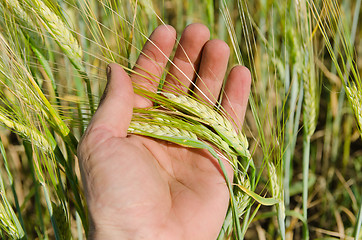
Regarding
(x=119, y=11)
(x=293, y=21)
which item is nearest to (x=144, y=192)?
(x=119, y=11)

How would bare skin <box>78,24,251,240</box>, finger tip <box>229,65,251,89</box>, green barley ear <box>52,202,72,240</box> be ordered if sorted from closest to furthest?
bare skin <box>78,24,251,240</box>
green barley ear <box>52,202,72,240</box>
finger tip <box>229,65,251,89</box>

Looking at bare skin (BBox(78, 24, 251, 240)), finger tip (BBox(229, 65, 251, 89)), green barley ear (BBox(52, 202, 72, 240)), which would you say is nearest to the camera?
bare skin (BBox(78, 24, 251, 240))

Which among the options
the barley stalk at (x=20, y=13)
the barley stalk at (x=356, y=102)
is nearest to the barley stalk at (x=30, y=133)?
the barley stalk at (x=20, y=13)

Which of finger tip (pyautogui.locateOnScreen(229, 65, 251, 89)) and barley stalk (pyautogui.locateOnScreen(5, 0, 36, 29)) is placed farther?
finger tip (pyautogui.locateOnScreen(229, 65, 251, 89))

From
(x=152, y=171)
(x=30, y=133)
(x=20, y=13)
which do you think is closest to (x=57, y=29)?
(x=20, y=13)

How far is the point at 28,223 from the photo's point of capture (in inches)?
53.5

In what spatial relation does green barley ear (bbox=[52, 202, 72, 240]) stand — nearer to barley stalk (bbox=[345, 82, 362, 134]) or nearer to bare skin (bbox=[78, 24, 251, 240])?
bare skin (bbox=[78, 24, 251, 240])

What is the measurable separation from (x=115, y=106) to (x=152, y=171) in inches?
6.7

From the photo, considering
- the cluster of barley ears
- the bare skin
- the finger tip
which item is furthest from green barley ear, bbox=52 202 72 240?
the finger tip

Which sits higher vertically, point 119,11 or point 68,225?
point 119,11

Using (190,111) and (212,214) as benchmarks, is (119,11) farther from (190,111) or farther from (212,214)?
(212,214)

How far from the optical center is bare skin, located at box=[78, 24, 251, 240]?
75cm

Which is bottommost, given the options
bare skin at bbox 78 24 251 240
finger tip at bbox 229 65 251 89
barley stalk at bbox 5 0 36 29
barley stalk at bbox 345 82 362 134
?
bare skin at bbox 78 24 251 240

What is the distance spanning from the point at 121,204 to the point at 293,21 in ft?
1.99
